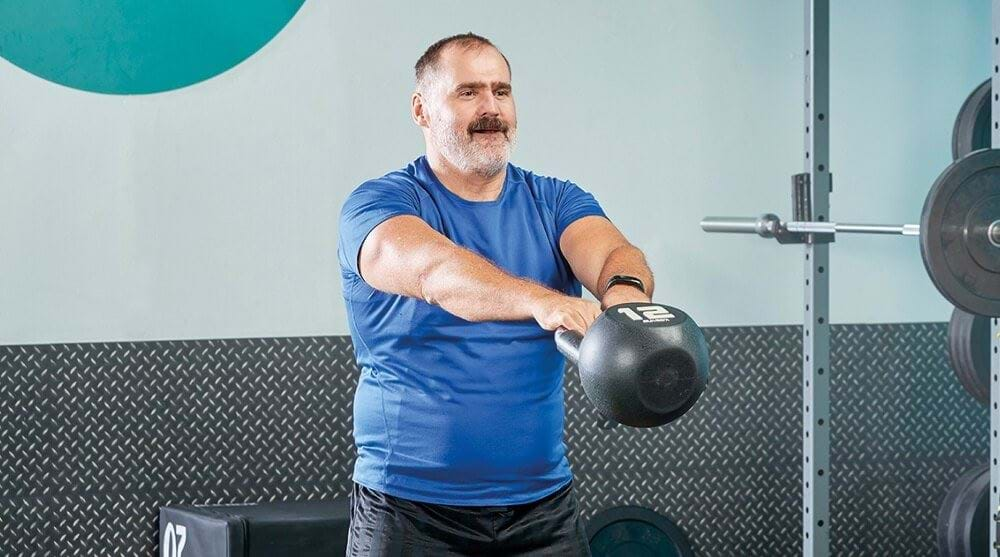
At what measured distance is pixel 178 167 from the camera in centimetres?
358

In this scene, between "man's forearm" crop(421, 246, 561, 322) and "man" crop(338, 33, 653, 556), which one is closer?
"man's forearm" crop(421, 246, 561, 322)

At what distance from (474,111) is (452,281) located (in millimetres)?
538

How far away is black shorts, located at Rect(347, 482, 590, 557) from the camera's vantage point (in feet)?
7.08

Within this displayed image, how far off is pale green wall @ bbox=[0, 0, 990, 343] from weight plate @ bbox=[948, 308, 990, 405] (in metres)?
0.38

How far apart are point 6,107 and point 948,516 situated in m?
3.20

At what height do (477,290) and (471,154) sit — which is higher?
(471,154)

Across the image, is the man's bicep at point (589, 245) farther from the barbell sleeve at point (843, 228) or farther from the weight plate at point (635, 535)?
the weight plate at point (635, 535)

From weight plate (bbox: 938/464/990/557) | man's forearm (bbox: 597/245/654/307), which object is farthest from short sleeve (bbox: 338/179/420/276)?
weight plate (bbox: 938/464/990/557)

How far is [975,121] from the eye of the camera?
3928mm

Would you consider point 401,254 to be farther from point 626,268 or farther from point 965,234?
point 965,234

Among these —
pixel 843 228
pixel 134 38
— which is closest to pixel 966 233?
pixel 843 228

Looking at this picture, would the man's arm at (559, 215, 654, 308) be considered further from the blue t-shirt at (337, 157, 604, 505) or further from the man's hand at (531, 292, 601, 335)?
the man's hand at (531, 292, 601, 335)

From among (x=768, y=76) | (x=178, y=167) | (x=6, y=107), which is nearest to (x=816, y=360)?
(x=768, y=76)

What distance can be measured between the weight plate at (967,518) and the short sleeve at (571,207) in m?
2.20
